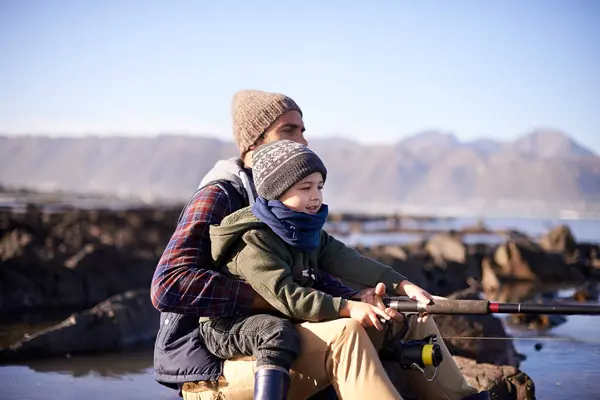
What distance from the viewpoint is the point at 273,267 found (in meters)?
3.80

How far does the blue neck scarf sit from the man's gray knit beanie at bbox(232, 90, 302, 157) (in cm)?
63

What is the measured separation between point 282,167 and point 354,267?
653mm

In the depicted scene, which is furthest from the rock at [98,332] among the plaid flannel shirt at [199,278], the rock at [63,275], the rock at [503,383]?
the plaid flannel shirt at [199,278]

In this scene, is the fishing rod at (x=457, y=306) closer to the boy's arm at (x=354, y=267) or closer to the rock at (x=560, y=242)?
the boy's arm at (x=354, y=267)

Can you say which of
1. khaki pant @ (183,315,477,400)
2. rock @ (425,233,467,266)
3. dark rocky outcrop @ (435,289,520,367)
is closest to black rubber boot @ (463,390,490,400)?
khaki pant @ (183,315,477,400)

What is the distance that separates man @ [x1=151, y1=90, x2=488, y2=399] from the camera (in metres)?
3.85

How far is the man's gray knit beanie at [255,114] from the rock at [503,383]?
2147mm

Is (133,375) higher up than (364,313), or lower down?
lower down

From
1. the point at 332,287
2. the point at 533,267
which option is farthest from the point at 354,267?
the point at 533,267

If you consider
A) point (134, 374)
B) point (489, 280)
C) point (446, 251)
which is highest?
point (134, 374)

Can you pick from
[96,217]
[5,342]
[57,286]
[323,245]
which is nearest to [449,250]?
[57,286]

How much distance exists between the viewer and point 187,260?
159 inches

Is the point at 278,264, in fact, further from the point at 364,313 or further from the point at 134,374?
the point at 134,374

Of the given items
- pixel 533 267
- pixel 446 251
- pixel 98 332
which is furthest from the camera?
pixel 446 251
